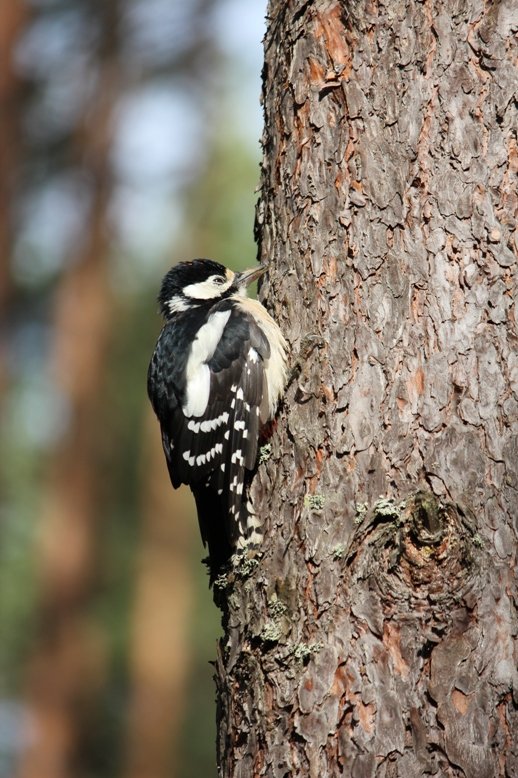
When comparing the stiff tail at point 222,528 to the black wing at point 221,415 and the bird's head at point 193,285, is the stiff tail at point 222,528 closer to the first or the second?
the black wing at point 221,415

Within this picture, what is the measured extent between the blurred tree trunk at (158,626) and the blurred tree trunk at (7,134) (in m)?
2.87

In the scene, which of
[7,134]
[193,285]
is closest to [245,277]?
[193,285]

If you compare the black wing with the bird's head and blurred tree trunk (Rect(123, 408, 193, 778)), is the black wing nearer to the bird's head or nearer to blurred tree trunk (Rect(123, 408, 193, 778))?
the bird's head

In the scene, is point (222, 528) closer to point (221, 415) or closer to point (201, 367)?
point (221, 415)

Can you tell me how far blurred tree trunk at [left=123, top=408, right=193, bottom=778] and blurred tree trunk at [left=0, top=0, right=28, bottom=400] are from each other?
9.42 feet

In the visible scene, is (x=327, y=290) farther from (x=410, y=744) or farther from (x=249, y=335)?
(x=410, y=744)

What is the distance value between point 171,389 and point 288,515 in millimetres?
1227

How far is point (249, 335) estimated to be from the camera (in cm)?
374

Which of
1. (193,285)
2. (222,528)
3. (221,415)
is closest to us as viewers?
(222,528)

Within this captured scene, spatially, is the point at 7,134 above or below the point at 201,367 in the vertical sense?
above

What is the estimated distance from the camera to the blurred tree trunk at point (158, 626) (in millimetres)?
11594

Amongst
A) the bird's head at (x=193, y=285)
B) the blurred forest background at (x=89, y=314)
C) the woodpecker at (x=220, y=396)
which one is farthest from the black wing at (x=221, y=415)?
the blurred forest background at (x=89, y=314)

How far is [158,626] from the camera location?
12.3 meters

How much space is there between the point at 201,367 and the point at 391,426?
136 cm
